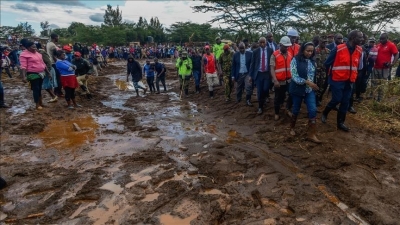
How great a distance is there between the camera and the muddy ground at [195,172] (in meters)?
2.93

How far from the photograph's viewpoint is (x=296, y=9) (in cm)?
1998

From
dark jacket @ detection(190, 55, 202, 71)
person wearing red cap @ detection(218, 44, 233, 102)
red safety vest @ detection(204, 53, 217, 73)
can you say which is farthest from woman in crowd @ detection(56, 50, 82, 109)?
dark jacket @ detection(190, 55, 202, 71)

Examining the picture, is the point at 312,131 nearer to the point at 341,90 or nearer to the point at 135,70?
the point at 341,90

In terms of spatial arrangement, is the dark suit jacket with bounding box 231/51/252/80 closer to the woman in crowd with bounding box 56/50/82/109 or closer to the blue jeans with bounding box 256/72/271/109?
the blue jeans with bounding box 256/72/271/109

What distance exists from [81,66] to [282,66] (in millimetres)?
5949

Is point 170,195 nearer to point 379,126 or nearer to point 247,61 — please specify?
point 379,126

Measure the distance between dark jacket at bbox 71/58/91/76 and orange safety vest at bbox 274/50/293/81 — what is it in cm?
571

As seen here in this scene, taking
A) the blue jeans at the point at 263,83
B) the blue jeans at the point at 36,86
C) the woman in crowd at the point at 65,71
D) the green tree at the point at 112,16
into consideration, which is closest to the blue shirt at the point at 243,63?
the blue jeans at the point at 263,83

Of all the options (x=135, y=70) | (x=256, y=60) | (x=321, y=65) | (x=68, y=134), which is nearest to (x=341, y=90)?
(x=321, y=65)

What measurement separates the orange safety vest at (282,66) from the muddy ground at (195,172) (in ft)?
3.06

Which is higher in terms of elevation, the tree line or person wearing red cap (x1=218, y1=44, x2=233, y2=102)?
the tree line

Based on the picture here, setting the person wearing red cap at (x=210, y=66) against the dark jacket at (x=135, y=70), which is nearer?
the person wearing red cap at (x=210, y=66)

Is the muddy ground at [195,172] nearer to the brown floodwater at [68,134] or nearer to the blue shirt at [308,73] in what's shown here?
the brown floodwater at [68,134]

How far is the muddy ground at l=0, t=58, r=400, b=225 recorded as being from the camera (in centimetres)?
293
